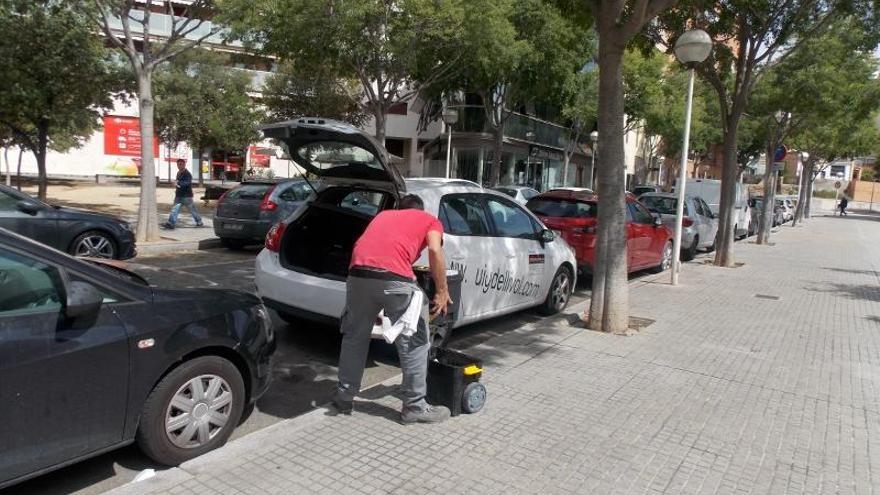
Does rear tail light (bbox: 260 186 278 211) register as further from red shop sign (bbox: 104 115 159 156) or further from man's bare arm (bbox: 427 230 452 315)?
red shop sign (bbox: 104 115 159 156)

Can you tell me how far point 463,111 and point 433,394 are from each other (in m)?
26.2

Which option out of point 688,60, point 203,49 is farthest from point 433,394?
point 203,49

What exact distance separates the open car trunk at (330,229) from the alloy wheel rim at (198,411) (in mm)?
2173

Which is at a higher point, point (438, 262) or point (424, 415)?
point (438, 262)

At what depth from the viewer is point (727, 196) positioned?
45.2 ft

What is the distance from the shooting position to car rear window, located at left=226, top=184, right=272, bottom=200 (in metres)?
12.6

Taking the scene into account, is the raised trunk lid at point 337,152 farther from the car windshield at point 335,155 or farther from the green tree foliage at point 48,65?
the green tree foliage at point 48,65

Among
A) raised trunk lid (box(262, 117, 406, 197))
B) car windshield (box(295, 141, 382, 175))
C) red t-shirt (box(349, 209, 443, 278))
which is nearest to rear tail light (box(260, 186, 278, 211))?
raised trunk lid (box(262, 117, 406, 197))

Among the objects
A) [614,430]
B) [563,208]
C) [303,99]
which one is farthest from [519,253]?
[303,99]

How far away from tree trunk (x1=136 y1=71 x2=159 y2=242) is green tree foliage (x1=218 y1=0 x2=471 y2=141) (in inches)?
87.5

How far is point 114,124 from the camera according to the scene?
40844 millimetres

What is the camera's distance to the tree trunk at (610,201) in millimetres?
6914

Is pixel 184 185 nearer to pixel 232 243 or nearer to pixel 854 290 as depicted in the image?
pixel 232 243

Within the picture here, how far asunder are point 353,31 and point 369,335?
11072 millimetres
